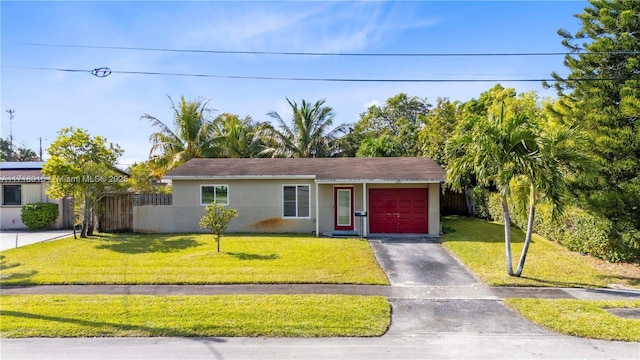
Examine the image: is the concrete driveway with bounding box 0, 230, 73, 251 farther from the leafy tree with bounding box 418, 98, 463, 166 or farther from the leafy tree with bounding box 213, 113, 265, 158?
the leafy tree with bounding box 418, 98, 463, 166

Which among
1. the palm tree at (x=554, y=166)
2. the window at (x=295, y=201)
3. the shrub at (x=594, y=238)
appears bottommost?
the shrub at (x=594, y=238)

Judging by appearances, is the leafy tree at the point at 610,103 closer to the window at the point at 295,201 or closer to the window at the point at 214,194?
the window at the point at 295,201

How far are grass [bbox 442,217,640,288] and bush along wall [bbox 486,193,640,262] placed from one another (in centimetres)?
28

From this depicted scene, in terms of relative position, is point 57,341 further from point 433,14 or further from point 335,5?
point 433,14

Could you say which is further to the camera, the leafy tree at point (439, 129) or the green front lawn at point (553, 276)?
the leafy tree at point (439, 129)

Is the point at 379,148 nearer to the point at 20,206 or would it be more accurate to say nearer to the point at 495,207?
the point at 495,207

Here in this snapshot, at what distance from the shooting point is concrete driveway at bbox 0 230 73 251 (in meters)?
13.9

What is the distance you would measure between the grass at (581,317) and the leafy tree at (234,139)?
21.8 m

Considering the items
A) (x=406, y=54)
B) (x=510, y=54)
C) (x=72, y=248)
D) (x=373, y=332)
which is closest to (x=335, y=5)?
(x=406, y=54)

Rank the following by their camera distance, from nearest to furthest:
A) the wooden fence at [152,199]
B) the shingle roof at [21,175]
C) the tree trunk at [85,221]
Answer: the tree trunk at [85,221]
the wooden fence at [152,199]
the shingle roof at [21,175]

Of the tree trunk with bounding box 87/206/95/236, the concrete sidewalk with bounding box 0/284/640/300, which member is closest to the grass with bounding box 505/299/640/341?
the concrete sidewalk with bounding box 0/284/640/300

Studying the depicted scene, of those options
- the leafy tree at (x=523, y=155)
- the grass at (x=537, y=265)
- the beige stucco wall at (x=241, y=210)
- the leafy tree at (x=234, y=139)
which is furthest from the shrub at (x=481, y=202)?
the leafy tree at (x=234, y=139)

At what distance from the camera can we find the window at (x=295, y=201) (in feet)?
53.3

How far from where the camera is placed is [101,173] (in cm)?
1501
